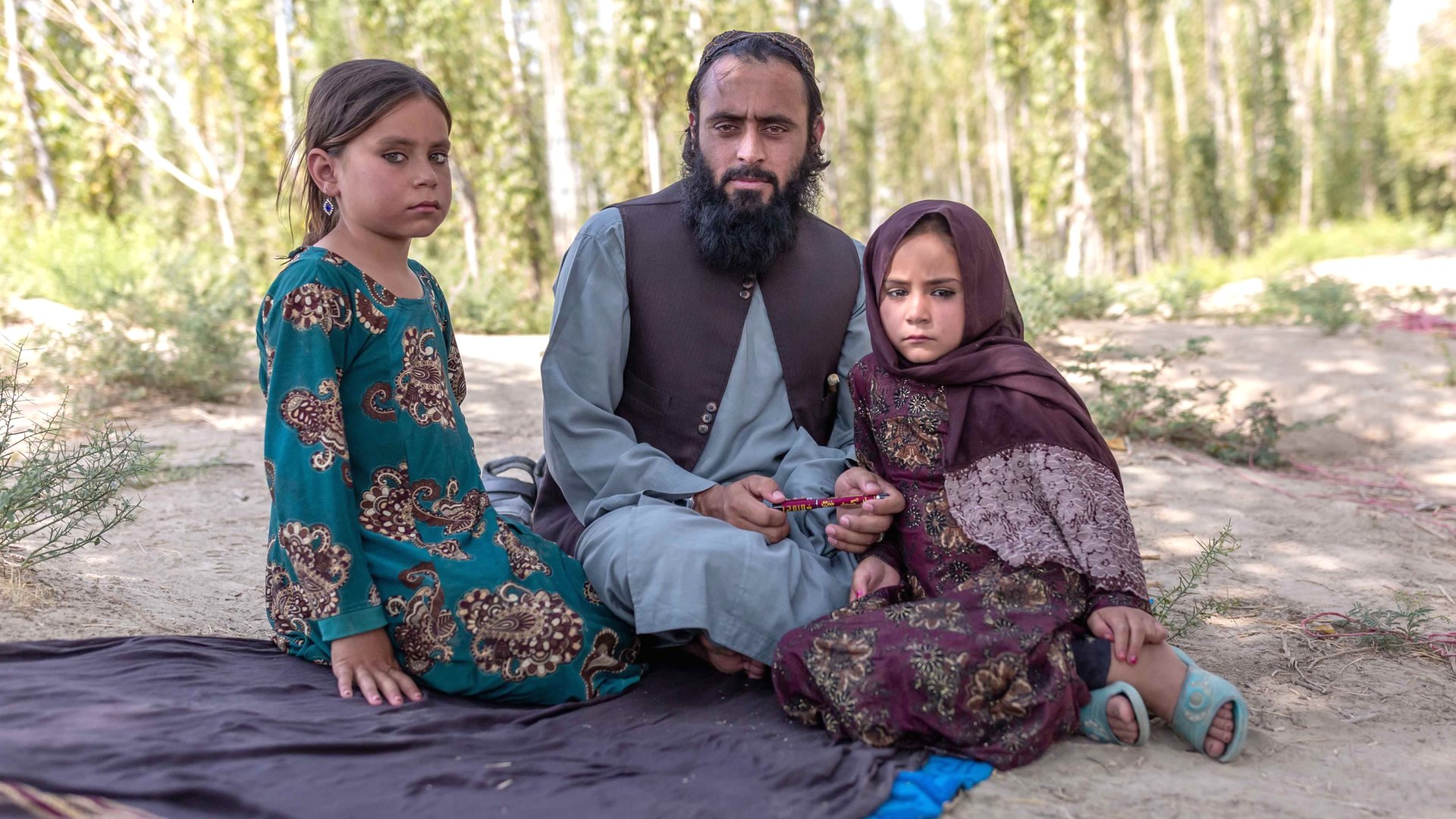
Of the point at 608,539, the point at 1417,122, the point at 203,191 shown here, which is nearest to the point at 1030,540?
the point at 608,539

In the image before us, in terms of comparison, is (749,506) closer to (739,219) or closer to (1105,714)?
(739,219)


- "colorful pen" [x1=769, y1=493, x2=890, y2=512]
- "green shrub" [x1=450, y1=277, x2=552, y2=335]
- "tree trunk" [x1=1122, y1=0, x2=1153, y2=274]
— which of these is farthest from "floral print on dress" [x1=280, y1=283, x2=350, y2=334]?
"tree trunk" [x1=1122, y1=0, x2=1153, y2=274]

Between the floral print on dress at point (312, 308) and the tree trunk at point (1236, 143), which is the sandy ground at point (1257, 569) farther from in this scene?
the tree trunk at point (1236, 143)

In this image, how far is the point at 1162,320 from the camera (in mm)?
9586

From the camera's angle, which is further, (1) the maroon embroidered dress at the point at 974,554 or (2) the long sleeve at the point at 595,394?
(2) the long sleeve at the point at 595,394

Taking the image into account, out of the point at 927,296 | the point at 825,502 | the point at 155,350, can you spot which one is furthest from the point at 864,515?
the point at 155,350

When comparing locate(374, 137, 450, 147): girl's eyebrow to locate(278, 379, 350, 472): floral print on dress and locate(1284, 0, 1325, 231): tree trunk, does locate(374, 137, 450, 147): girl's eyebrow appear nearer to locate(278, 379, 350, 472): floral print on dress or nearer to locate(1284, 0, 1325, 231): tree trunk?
locate(278, 379, 350, 472): floral print on dress

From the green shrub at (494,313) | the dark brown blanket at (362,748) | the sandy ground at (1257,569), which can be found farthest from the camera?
the green shrub at (494,313)

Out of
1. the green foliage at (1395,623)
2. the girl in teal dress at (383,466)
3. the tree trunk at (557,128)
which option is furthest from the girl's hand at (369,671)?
the tree trunk at (557,128)

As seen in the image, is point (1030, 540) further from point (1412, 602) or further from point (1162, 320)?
point (1162, 320)

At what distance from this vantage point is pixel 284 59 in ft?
35.0

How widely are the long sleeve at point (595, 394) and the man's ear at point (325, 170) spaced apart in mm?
648

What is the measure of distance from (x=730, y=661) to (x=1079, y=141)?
1312 cm

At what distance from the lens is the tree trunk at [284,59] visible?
413 inches
